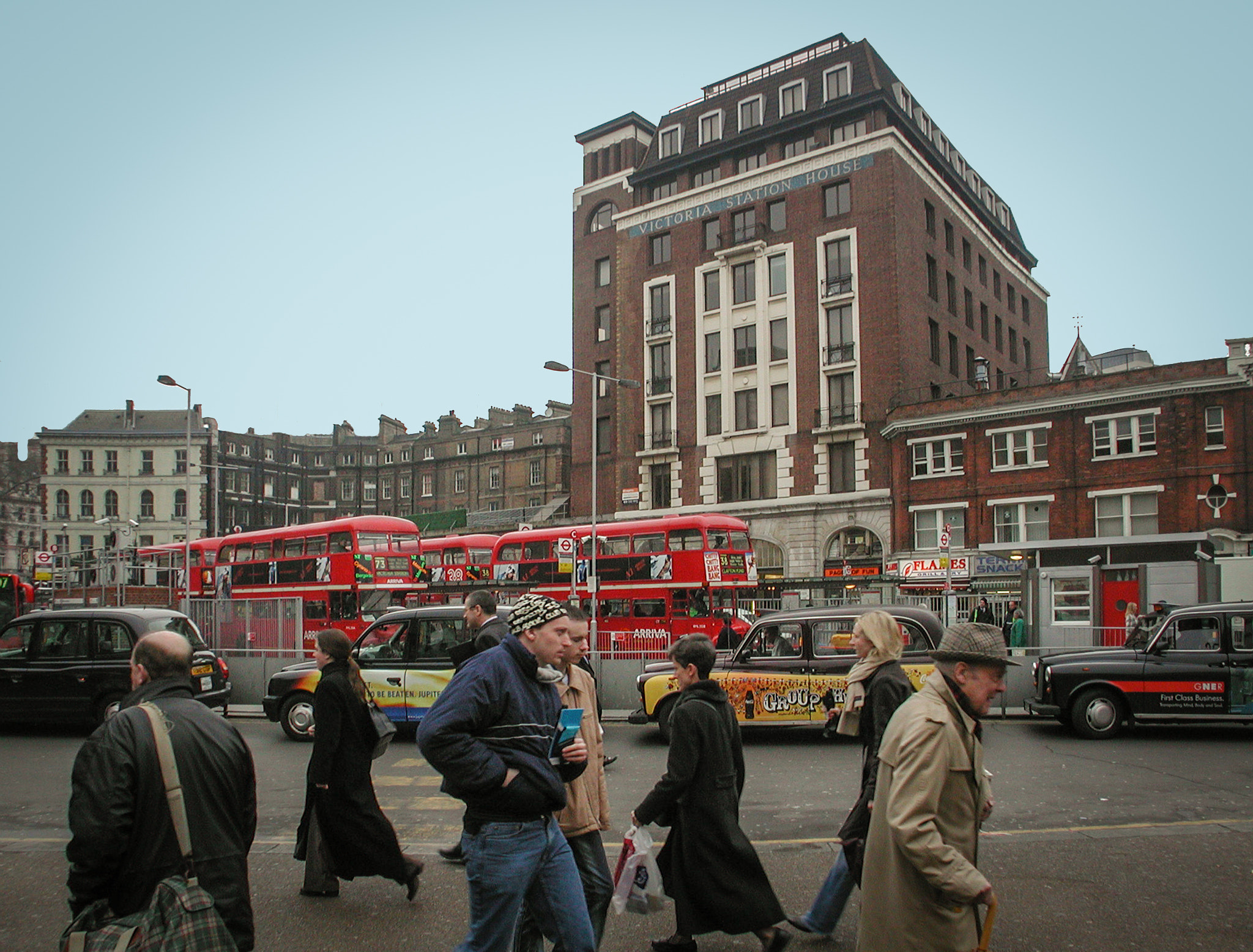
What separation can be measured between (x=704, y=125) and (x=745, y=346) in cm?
1321

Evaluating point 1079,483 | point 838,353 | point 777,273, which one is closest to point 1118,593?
point 1079,483

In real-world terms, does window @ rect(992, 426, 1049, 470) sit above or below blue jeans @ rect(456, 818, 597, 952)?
above

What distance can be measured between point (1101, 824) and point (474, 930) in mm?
6362

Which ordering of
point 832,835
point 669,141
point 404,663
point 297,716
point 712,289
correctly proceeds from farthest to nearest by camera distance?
point 669,141, point 712,289, point 297,716, point 404,663, point 832,835

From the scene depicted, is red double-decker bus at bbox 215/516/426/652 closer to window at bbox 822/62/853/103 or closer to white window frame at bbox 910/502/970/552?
white window frame at bbox 910/502/970/552

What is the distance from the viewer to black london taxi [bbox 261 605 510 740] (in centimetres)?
1244

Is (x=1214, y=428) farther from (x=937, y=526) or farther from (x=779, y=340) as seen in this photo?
(x=779, y=340)

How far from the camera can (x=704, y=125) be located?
52.1 meters

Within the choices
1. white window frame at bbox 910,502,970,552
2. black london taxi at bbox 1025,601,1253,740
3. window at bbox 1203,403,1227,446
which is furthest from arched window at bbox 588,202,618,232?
black london taxi at bbox 1025,601,1253,740

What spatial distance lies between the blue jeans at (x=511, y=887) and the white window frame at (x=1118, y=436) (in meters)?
36.8

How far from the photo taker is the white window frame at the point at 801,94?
48.4 m

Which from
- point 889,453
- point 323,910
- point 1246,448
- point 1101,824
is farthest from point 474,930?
point 889,453

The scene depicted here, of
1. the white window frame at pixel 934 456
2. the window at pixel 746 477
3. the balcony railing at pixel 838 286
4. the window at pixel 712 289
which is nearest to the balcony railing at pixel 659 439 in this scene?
the window at pixel 746 477

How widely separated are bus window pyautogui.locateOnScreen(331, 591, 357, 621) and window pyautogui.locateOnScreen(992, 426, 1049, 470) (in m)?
25.6
